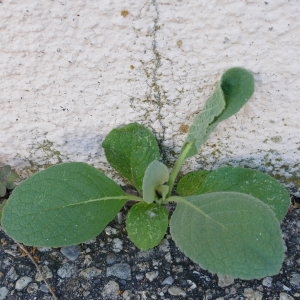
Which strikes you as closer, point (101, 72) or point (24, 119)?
point (101, 72)

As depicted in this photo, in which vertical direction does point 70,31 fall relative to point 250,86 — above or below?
above

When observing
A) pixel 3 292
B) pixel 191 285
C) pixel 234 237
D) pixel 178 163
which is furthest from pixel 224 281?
pixel 3 292

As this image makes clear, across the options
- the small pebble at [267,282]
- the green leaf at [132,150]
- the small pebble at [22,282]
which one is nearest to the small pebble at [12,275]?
the small pebble at [22,282]

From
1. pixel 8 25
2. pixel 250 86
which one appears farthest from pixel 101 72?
pixel 250 86

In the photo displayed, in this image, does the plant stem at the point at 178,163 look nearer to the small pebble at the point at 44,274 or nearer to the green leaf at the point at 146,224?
the green leaf at the point at 146,224

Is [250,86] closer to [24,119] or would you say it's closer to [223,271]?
[223,271]

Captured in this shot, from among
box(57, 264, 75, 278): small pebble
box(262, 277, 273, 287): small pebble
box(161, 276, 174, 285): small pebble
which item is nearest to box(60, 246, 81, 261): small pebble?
box(57, 264, 75, 278): small pebble

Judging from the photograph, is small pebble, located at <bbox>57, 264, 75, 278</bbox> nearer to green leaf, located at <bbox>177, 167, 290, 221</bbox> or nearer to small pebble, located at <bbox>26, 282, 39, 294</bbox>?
small pebble, located at <bbox>26, 282, 39, 294</bbox>
